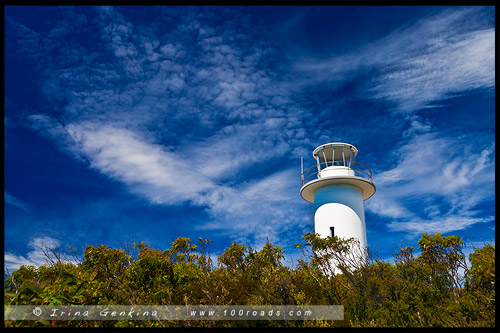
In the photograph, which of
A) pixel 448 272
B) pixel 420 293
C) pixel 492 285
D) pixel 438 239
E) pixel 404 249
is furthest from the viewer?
pixel 438 239

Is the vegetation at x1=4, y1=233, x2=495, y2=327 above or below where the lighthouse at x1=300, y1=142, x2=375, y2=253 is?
below

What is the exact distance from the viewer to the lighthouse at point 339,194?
1443cm

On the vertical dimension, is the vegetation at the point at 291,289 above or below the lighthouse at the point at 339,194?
below

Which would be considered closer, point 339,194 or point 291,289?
point 291,289

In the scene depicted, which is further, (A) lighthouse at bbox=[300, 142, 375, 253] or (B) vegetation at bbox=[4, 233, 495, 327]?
(A) lighthouse at bbox=[300, 142, 375, 253]

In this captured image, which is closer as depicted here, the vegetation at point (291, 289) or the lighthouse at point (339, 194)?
the vegetation at point (291, 289)

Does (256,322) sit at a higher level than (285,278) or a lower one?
lower

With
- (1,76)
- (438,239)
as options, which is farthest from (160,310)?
(438,239)

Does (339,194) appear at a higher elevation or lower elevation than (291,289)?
higher

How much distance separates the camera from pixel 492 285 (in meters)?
5.05

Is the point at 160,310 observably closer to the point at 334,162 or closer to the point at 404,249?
the point at 404,249

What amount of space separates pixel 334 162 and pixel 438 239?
594 cm

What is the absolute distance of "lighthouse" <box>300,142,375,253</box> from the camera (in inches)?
568

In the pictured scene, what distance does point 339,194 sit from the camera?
14914 millimetres
